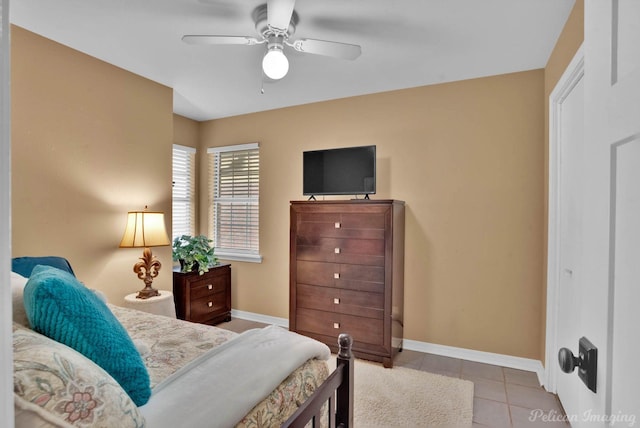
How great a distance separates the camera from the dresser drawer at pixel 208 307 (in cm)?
359

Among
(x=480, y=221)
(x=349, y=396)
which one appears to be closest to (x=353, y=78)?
(x=480, y=221)

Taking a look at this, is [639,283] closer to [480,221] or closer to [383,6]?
[383,6]

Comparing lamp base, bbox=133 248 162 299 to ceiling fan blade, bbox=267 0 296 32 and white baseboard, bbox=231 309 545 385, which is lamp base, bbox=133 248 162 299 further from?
white baseboard, bbox=231 309 545 385

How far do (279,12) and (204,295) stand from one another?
2.99 metres

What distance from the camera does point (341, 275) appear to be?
10.0 feet

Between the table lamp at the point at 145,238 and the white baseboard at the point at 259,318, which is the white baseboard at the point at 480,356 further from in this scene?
the table lamp at the point at 145,238

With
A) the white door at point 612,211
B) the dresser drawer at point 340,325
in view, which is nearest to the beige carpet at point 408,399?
the dresser drawer at point 340,325

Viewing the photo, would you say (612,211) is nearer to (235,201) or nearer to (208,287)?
(208,287)

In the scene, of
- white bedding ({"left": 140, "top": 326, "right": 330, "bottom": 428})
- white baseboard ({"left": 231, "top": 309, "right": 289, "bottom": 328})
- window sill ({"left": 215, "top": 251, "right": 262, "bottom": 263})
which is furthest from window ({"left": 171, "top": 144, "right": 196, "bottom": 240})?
white bedding ({"left": 140, "top": 326, "right": 330, "bottom": 428})

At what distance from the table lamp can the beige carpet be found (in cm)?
175

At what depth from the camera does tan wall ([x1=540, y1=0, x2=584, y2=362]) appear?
1.91 meters

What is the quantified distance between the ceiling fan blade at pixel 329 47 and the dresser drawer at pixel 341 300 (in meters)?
1.91

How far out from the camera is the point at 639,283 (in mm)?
560

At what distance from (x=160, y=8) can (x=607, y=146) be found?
2350mm
